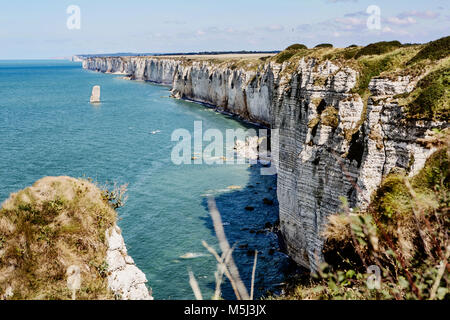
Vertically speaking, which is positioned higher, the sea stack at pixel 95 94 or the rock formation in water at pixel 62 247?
the sea stack at pixel 95 94

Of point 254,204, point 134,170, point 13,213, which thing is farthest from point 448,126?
point 134,170

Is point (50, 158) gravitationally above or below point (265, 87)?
below

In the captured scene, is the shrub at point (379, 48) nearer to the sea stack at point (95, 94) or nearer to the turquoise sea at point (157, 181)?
the turquoise sea at point (157, 181)

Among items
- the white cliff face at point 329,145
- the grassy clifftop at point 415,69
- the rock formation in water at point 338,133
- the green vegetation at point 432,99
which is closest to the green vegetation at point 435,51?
the grassy clifftop at point 415,69
